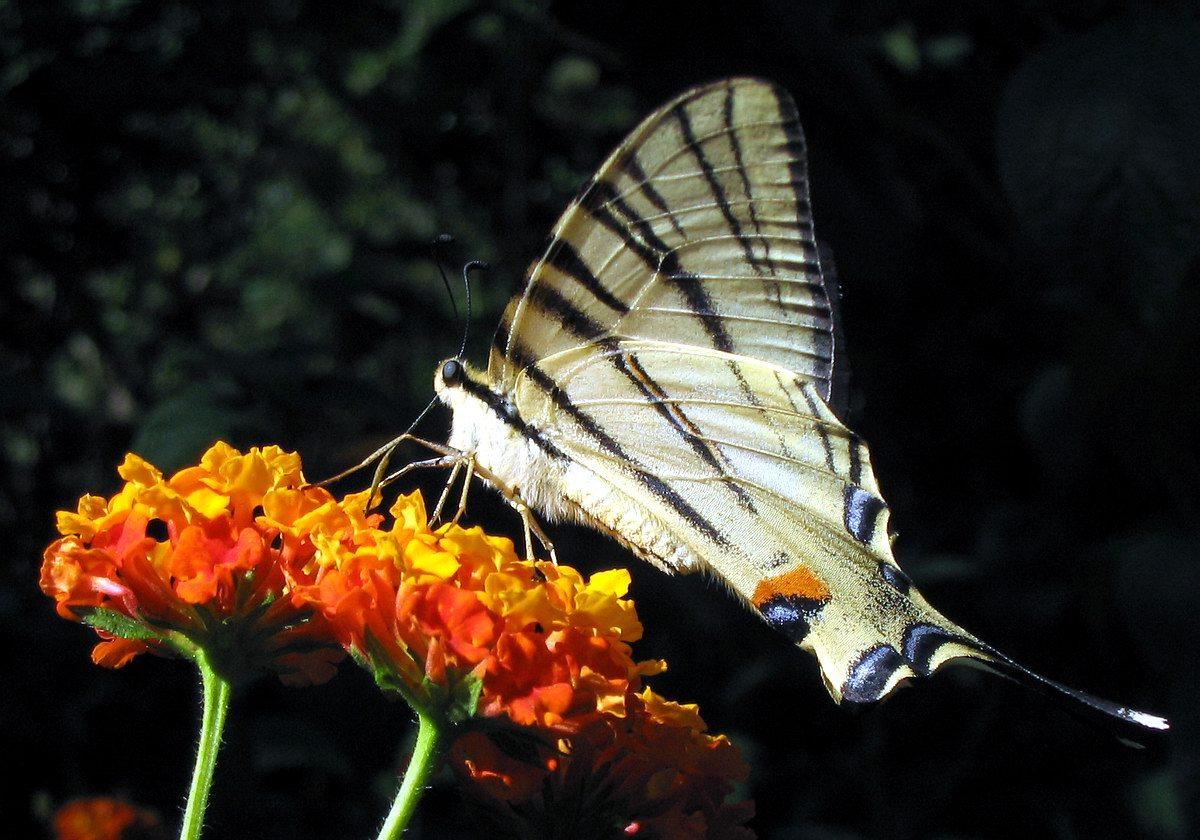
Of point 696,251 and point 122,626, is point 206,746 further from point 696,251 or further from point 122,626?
point 696,251

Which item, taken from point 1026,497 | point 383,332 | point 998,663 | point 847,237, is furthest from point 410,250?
point 998,663

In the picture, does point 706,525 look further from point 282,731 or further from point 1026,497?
point 1026,497

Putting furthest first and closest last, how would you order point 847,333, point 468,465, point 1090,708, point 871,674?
point 847,333 < point 468,465 < point 871,674 < point 1090,708

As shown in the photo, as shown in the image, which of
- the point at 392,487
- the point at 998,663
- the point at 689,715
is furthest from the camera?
the point at 392,487

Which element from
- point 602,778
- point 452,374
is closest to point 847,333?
point 452,374

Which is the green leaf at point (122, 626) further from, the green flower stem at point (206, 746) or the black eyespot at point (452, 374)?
the black eyespot at point (452, 374)

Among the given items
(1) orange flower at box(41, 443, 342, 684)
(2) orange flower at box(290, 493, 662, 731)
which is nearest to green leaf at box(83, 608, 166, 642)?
(1) orange flower at box(41, 443, 342, 684)
